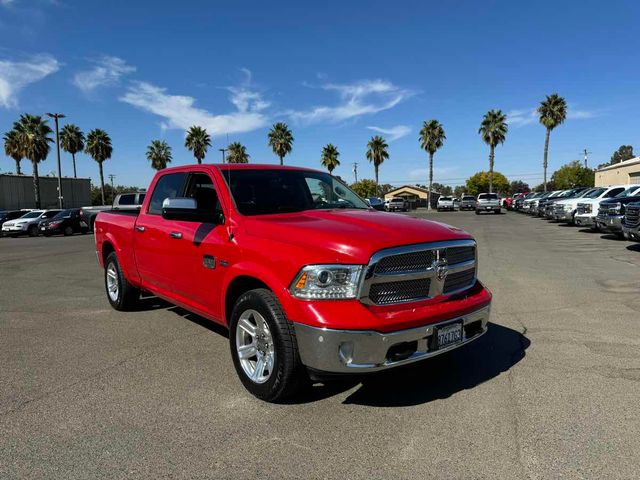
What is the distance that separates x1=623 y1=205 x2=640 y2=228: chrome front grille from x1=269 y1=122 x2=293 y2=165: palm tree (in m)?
44.7

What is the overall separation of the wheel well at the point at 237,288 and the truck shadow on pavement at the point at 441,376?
3.79ft

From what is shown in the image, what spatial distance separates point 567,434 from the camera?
122 inches

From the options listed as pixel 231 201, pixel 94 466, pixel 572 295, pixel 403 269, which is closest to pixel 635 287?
pixel 572 295

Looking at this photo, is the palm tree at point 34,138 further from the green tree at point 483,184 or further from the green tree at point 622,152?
the green tree at point 622,152

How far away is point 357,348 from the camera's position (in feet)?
10.3

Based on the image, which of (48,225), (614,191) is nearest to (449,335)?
(614,191)

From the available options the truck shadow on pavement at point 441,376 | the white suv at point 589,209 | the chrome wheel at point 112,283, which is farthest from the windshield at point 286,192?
the white suv at point 589,209

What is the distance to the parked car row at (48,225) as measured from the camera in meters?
28.3

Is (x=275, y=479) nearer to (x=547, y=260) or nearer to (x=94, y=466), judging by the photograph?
(x=94, y=466)

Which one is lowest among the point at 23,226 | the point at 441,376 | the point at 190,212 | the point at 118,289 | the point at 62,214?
the point at 23,226

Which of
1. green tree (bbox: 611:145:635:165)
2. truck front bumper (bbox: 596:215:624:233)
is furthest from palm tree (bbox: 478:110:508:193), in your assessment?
green tree (bbox: 611:145:635:165)

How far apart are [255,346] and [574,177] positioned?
118980mm

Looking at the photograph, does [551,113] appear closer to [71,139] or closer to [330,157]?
[330,157]

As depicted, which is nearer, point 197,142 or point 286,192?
point 286,192
